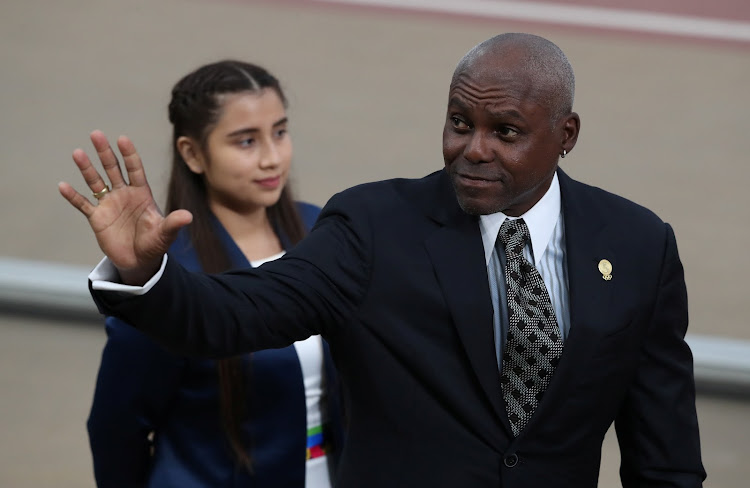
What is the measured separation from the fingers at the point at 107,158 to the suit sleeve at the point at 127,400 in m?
0.95

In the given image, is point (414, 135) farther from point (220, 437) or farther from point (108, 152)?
point (108, 152)

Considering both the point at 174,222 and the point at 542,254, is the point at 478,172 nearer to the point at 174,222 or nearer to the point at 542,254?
the point at 542,254

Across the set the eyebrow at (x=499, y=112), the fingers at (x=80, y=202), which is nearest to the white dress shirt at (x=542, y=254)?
the eyebrow at (x=499, y=112)

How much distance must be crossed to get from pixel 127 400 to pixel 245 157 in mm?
705

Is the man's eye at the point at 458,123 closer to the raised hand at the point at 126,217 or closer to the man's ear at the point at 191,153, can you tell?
the raised hand at the point at 126,217

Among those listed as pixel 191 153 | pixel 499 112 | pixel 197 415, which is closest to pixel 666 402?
pixel 499 112

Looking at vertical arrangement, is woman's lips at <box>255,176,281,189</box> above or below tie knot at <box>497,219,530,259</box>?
below

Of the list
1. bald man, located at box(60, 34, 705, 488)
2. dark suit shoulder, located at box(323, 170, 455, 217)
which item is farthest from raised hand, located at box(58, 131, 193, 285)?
dark suit shoulder, located at box(323, 170, 455, 217)

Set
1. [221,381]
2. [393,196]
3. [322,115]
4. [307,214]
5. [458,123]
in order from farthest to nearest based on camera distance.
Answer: [322,115] → [307,214] → [221,381] → [393,196] → [458,123]

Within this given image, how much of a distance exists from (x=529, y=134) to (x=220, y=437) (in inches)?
46.1

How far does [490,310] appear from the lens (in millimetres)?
2320

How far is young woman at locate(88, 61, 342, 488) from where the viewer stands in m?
2.99

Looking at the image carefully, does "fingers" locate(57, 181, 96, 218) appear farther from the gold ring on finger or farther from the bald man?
the bald man

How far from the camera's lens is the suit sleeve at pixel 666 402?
7.97 feet
